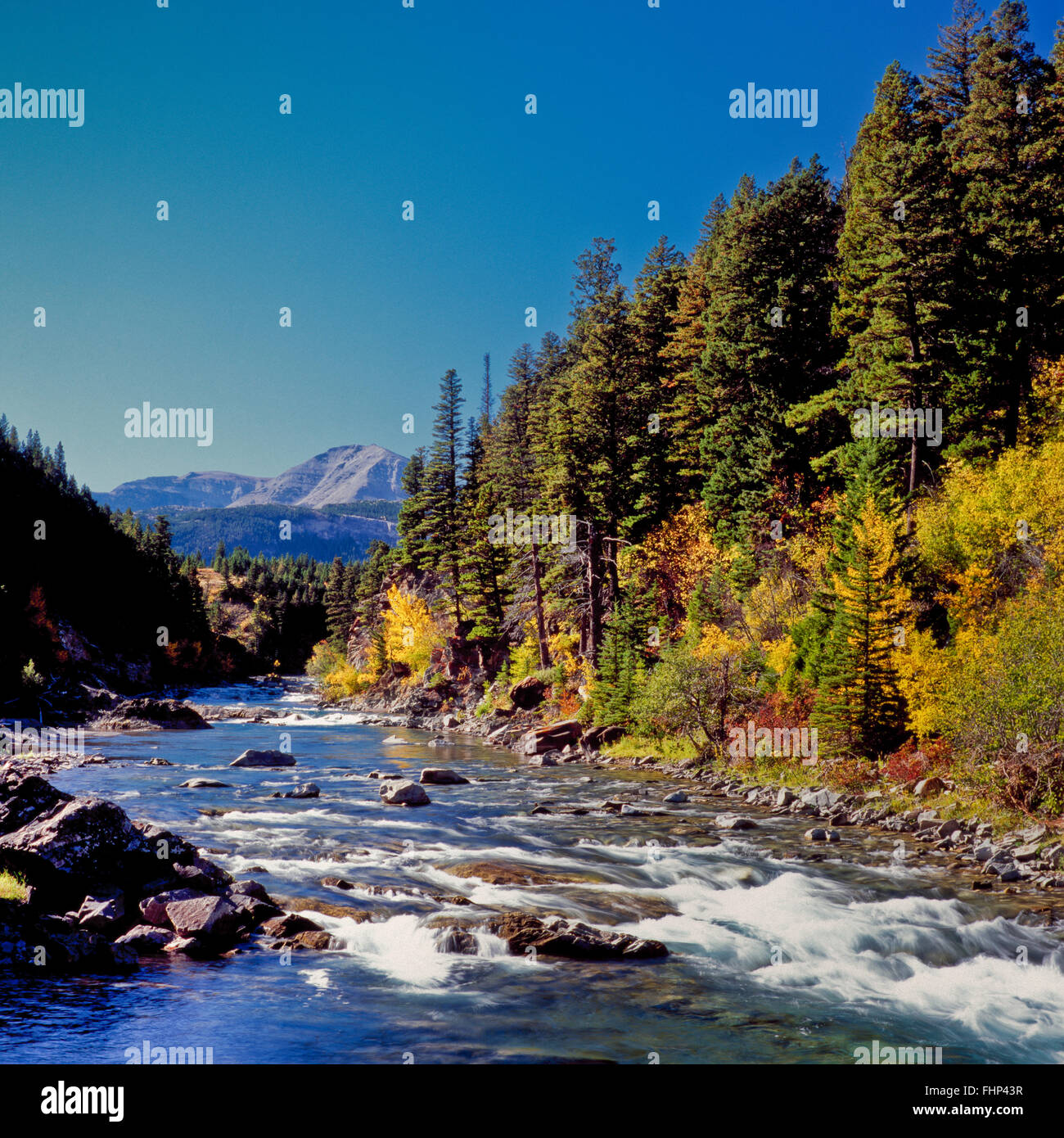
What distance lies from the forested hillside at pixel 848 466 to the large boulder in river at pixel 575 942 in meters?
13.7

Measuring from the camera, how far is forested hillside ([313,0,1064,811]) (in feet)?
92.2

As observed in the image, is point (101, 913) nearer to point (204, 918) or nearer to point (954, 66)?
point (204, 918)

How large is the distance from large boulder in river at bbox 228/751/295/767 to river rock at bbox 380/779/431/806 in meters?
11.0

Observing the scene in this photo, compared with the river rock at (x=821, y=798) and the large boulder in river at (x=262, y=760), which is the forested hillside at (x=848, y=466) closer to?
the river rock at (x=821, y=798)

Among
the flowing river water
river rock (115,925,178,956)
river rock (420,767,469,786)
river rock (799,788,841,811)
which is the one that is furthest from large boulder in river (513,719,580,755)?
river rock (115,925,178,956)

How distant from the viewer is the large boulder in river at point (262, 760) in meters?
37.5

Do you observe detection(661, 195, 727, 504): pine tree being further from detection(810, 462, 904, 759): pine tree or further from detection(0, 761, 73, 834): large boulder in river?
detection(0, 761, 73, 834): large boulder in river

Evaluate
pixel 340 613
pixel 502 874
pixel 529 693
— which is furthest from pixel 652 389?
pixel 340 613

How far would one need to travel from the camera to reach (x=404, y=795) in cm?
2825

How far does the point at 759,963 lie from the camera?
13758 mm

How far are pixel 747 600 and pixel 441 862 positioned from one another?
2499cm

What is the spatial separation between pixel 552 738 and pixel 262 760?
1592cm
